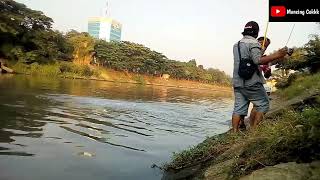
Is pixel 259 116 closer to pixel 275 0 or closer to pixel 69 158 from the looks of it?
pixel 275 0

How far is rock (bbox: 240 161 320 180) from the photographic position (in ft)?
9.70

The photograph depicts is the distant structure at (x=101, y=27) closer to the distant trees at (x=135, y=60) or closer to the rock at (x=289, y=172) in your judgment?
the distant trees at (x=135, y=60)

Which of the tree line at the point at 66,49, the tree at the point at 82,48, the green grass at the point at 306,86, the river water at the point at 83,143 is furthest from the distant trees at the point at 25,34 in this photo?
the green grass at the point at 306,86

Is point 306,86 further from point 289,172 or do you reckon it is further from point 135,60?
point 135,60

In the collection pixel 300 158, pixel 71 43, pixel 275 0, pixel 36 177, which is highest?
pixel 71 43

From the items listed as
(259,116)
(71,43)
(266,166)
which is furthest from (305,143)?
(71,43)

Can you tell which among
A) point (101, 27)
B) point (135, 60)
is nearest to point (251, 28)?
point (135, 60)

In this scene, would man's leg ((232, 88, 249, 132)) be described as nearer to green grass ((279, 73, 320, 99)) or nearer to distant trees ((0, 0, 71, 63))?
green grass ((279, 73, 320, 99))

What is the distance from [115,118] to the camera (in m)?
11.5

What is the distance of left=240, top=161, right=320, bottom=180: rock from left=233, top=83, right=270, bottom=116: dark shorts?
98.1 inches

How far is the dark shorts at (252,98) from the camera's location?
5645 mm

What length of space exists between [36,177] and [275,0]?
3623mm

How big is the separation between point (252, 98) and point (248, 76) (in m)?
0.38

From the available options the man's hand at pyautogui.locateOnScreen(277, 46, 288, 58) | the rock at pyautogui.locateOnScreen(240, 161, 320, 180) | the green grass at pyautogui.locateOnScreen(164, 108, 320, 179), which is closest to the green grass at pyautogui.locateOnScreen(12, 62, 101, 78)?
the man's hand at pyautogui.locateOnScreen(277, 46, 288, 58)
